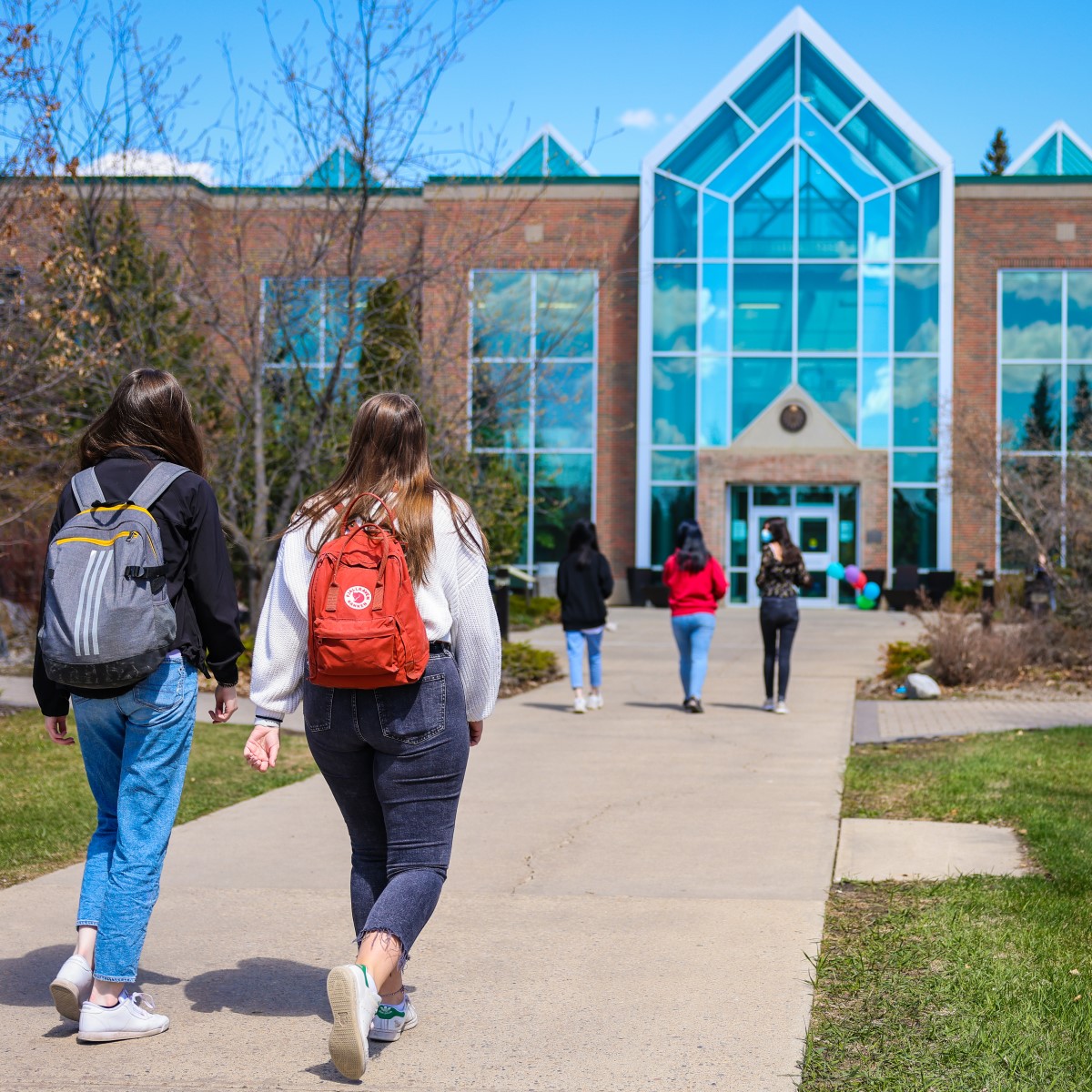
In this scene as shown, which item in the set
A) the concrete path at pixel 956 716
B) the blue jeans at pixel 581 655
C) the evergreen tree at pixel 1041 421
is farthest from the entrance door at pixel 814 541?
the blue jeans at pixel 581 655

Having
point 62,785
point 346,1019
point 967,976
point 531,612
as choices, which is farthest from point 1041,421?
point 346,1019

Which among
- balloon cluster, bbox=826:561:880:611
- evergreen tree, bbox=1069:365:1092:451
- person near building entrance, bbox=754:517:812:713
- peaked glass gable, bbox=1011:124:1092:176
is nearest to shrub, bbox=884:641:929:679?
person near building entrance, bbox=754:517:812:713

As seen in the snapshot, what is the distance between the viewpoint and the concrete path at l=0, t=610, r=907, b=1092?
4062 mm

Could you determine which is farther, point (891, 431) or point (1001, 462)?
point (891, 431)

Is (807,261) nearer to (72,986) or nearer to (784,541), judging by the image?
(784,541)

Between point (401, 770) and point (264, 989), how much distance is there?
1.22 m

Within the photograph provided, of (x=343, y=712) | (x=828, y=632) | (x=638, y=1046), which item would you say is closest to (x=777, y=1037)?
(x=638, y=1046)

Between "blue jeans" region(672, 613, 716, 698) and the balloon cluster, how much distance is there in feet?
55.0

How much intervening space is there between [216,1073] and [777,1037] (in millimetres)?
1658

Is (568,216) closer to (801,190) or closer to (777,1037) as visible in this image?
(801,190)

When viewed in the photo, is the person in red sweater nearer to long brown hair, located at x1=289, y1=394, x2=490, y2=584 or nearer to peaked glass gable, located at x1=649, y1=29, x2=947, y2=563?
long brown hair, located at x1=289, y1=394, x2=490, y2=584

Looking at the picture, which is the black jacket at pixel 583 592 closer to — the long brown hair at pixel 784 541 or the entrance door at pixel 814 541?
the long brown hair at pixel 784 541

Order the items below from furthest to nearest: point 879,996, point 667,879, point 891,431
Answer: point 891,431
point 667,879
point 879,996

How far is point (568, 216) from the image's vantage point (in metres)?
34.7
